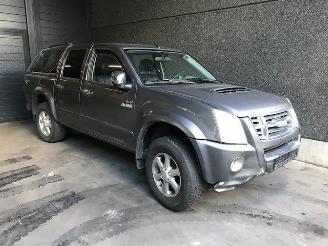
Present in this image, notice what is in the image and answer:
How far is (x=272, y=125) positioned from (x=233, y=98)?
1.68 feet

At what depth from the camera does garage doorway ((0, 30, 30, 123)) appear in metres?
8.13

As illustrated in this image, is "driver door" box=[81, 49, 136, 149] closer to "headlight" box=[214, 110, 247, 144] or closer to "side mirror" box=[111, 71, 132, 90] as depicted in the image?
"side mirror" box=[111, 71, 132, 90]

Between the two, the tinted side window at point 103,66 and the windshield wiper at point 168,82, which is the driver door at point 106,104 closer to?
the tinted side window at point 103,66

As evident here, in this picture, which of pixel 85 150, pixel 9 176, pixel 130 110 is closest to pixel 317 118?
pixel 130 110

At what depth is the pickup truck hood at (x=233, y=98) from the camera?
3324mm

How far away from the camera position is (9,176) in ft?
15.2

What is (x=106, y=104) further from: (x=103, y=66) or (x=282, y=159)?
(x=282, y=159)

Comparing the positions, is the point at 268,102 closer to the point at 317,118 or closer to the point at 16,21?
the point at 317,118

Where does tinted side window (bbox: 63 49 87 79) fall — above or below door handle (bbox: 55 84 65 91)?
above

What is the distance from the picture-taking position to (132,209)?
3.68m

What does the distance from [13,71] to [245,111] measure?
6998mm

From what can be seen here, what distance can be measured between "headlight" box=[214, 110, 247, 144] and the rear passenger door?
2.63m

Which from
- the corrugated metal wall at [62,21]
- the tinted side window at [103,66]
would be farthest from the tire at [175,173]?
the corrugated metal wall at [62,21]

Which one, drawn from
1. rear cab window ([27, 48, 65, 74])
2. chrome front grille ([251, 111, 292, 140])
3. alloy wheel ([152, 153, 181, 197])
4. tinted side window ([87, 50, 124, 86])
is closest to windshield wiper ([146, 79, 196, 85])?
tinted side window ([87, 50, 124, 86])
